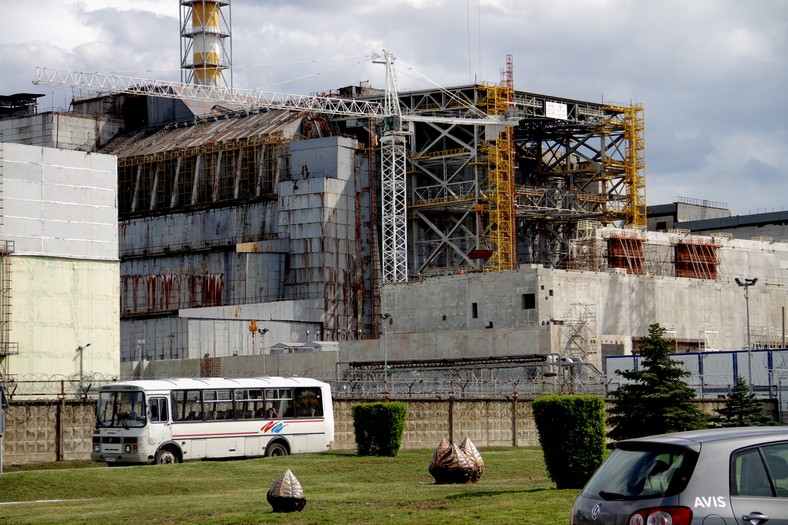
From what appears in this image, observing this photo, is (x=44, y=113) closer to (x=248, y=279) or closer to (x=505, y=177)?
(x=248, y=279)

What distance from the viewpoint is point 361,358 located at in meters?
97.1

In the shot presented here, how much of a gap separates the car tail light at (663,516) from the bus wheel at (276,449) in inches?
1321

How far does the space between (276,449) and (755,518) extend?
1349 inches

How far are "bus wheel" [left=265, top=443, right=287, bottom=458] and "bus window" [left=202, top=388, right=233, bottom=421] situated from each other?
2.02 metres

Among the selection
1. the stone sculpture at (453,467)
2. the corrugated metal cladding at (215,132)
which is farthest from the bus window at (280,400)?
the corrugated metal cladding at (215,132)

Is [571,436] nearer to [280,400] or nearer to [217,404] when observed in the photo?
[217,404]

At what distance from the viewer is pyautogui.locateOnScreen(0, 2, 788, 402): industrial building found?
316 feet

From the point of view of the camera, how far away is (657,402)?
110 ft

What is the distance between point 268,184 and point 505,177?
20.8 m

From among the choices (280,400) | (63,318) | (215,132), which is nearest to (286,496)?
(280,400)

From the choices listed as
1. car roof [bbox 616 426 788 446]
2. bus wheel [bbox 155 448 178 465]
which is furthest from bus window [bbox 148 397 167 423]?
car roof [bbox 616 426 788 446]

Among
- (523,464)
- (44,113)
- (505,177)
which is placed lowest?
(523,464)

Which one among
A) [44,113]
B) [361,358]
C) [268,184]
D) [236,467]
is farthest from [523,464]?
[44,113]

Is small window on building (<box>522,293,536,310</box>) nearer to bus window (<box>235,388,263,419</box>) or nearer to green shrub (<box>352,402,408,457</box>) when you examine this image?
green shrub (<box>352,402,408,457</box>)
